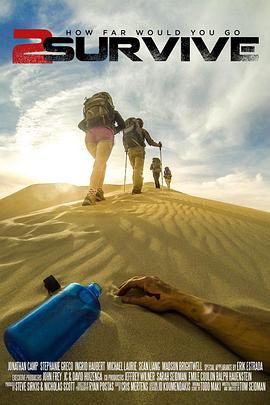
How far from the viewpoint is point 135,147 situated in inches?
340

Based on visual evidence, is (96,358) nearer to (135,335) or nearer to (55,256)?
(135,335)

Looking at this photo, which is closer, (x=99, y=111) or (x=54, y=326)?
(x=54, y=326)

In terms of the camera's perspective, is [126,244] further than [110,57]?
No

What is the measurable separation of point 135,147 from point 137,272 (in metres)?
6.95

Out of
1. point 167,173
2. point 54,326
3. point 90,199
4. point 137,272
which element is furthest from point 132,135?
point 167,173

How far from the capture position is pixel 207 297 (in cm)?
178

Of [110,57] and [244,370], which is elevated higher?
[110,57]

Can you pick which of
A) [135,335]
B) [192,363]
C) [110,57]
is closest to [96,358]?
[135,335]

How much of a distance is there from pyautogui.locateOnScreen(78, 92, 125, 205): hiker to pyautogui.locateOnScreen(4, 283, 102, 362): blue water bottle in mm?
3959

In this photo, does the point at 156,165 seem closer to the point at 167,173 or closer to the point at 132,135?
the point at 167,173

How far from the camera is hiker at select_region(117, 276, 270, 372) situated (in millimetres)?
1208

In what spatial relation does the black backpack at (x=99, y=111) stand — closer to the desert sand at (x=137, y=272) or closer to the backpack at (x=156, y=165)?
the desert sand at (x=137, y=272)

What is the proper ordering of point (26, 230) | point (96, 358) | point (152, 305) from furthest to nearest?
point (26, 230) → point (152, 305) → point (96, 358)

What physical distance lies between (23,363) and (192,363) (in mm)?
723
